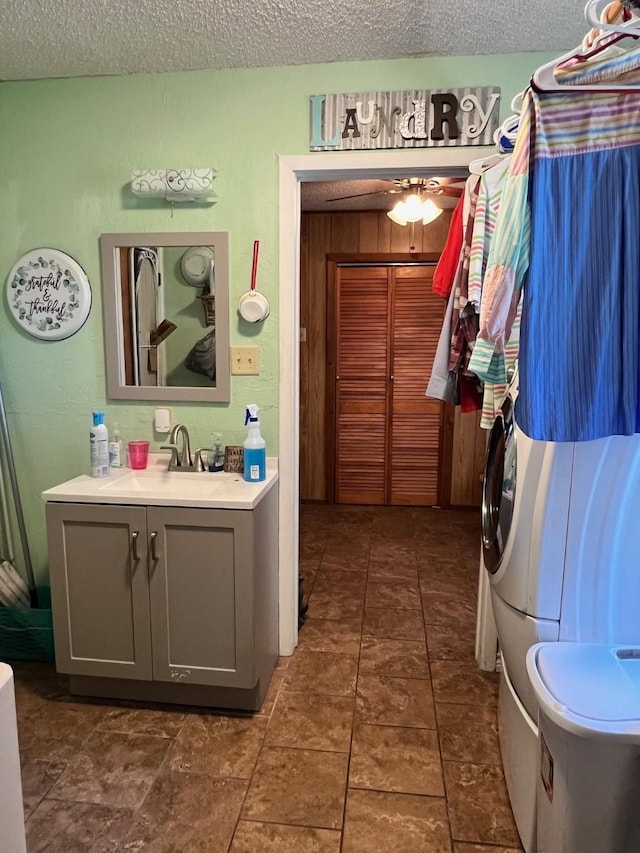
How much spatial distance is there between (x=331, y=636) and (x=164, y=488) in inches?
42.7

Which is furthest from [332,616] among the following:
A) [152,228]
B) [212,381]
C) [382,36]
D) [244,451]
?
[382,36]

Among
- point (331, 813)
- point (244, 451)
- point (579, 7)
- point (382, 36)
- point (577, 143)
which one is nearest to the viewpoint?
point (577, 143)

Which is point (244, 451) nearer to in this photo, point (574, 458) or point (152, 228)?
point (152, 228)

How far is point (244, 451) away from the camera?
6.90ft

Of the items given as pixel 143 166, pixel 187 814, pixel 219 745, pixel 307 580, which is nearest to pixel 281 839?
pixel 187 814

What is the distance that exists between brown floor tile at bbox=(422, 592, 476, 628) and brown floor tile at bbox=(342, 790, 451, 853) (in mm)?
1080

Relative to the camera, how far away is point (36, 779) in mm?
1677

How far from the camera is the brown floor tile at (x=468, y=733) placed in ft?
5.86

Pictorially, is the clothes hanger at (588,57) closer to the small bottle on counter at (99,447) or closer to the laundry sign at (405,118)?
the laundry sign at (405,118)

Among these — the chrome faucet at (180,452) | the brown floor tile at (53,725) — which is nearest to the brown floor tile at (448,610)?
the chrome faucet at (180,452)

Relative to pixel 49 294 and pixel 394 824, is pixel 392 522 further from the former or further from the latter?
pixel 49 294

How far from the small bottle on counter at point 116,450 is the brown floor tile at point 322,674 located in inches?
44.2

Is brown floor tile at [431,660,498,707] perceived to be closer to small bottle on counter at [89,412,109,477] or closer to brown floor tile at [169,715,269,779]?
brown floor tile at [169,715,269,779]

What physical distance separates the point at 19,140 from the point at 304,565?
2.57m
